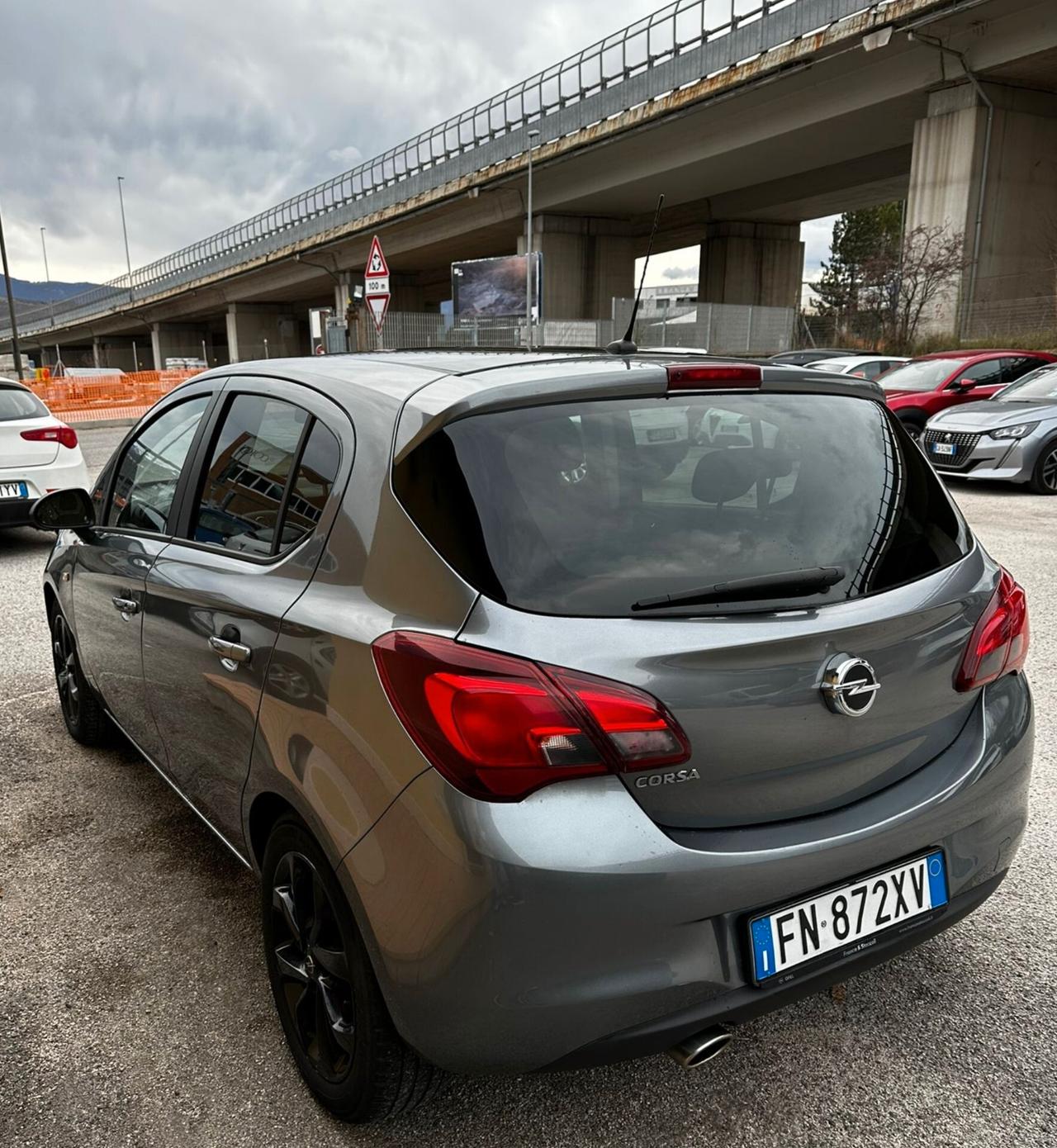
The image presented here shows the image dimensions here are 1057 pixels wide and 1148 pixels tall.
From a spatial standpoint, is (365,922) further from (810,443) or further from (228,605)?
(810,443)

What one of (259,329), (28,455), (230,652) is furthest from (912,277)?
(259,329)

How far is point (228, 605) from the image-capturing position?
233 cm

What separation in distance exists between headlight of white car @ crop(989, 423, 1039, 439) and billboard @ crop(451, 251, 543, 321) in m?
28.9

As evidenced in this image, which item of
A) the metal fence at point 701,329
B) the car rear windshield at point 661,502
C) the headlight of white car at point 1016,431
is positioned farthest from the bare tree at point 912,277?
the car rear windshield at point 661,502

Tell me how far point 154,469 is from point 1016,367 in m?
14.0

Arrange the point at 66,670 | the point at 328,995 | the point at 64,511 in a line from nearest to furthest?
the point at 328,995
the point at 64,511
the point at 66,670

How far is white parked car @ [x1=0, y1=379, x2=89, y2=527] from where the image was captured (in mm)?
8133

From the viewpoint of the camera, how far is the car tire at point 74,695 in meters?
3.93

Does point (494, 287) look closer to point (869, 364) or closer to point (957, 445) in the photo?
point (869, 364)

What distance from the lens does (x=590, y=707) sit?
164 centimetres

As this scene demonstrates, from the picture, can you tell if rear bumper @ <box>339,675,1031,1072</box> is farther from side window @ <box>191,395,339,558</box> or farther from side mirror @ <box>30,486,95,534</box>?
side mirror @ <box>30,486,95,534</box>

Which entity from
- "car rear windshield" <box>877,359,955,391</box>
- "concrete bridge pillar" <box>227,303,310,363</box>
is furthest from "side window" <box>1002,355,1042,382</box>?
"concrete bridge pillar" <box>227,303,310,363</box>

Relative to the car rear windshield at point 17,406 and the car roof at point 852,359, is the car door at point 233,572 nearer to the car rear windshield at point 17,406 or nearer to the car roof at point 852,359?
the car rear windshield at point 17,406

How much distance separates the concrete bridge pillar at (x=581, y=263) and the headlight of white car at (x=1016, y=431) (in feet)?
97.7
